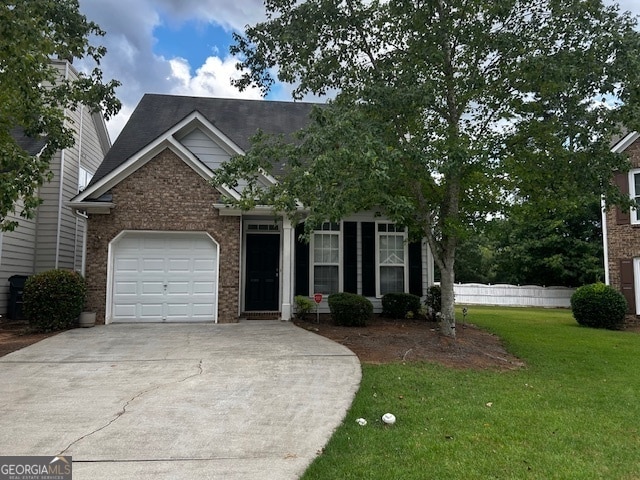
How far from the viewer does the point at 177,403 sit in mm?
5414

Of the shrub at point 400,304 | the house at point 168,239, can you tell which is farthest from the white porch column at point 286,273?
the shrub at point 400,304

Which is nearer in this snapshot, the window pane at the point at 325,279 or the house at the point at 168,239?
the house at the point at 168,239

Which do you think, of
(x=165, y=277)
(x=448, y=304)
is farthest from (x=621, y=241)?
(x=165, y=277)

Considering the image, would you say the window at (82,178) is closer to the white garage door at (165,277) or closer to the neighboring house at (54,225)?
the neighboring house at (54,225)

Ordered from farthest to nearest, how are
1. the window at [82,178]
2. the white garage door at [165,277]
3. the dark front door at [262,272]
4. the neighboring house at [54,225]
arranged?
the window at [82,178]
the dark front door at [262,272]
the neighboring house at [54,225]
the white garage door at [165,277]

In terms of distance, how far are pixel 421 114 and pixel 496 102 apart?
5.20 ft

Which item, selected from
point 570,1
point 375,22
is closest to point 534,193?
point 570,1

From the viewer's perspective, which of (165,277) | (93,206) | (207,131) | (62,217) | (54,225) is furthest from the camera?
(62,217)

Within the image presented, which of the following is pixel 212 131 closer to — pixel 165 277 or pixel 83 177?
pixel 165 277

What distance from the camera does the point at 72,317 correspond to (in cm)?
1041

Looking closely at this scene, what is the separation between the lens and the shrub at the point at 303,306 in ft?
41.0

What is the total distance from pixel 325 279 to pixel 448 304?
4766 millimetres

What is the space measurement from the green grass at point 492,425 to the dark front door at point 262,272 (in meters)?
6.28

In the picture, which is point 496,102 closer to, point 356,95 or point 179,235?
point 356,95
